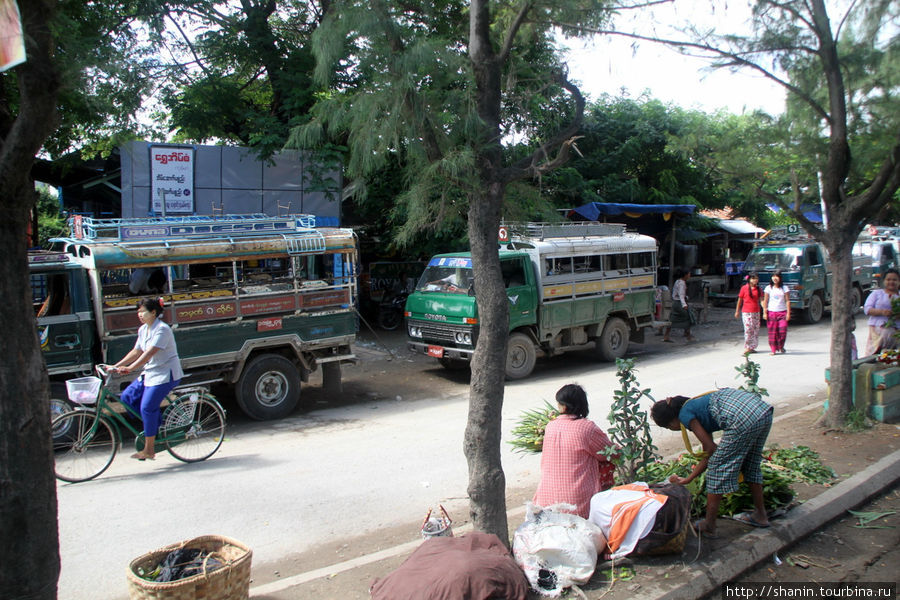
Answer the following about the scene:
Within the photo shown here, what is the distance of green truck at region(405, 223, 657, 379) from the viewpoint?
11.3 metres

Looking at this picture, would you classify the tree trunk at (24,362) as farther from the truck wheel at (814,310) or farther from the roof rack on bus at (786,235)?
the roof rack on bus at (786,235)

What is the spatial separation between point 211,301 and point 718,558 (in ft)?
21.6

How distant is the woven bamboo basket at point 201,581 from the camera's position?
336 cm

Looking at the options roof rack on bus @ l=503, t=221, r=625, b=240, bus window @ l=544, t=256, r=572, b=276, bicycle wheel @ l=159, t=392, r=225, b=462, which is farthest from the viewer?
roof rack on bus @ l=503, t=221, r=625, b=240

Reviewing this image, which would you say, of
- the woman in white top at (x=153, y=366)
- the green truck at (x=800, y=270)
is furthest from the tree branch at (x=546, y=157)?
the green truck at (x=800, y=270)

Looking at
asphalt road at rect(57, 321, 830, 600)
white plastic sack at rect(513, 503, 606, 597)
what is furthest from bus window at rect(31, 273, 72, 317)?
white plastic sack at rect(513, 503, 606, 597)

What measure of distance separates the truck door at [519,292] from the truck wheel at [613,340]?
6.86ft

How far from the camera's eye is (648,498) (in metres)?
4.12

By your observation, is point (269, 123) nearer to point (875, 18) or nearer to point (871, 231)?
point (875, 18)

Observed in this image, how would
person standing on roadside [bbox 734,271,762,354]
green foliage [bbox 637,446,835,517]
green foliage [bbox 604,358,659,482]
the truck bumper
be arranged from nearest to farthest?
green foliage [bbox 604,358,659,482]
green foliage [bbox 637,446,835,517]
the truck bumper
person standing on roadside [bbox 734,271,762,354]

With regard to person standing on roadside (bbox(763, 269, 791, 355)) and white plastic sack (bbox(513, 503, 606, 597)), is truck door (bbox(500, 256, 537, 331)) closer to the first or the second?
person standing on roadside (bbox(763, 269, 791, 355))

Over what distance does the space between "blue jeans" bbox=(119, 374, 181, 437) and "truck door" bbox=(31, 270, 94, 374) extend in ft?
3.89

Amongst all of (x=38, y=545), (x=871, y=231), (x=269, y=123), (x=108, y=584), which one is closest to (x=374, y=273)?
(x=269, y=123)

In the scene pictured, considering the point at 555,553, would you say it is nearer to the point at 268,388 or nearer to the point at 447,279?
the point at 268,388
